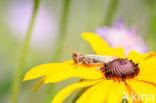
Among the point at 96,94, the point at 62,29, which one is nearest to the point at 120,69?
the point at 96,94

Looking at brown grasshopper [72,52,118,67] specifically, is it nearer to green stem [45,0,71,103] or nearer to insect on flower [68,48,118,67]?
insect on flower [68,48,118,67]

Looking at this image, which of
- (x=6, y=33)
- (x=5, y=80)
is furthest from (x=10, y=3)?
(x=5, y=80)

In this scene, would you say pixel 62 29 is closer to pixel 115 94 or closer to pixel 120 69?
pixel 120 69

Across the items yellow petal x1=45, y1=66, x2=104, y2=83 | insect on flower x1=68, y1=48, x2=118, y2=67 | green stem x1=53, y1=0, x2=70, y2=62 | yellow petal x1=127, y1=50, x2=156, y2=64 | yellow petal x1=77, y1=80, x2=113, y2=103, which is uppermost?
green stem x1=53, y1=0, x2=70, y2=62

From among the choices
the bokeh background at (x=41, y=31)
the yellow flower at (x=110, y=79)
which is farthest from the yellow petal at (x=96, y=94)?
the bokeh background at (x=41, y=31)

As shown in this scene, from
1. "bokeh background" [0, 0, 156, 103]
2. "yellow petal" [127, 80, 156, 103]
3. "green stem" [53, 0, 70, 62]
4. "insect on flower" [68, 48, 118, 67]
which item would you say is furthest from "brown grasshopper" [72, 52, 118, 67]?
"bokeh background" [0, 0, 156, 103]

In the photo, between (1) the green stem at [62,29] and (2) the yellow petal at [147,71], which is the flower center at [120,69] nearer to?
(2) the yellow petal at [147,71]

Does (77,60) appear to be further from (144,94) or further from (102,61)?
(144,94)
